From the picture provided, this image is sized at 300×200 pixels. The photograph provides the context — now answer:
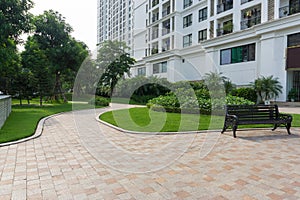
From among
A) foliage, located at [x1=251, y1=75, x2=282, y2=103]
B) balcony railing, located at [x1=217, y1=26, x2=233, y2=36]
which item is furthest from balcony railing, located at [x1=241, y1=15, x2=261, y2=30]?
foliage, located at [x1=251, y1=75, x2=282, y2=103]

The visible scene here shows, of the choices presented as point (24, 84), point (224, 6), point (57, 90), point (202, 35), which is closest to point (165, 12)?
point (202, 35)

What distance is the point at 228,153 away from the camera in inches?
187

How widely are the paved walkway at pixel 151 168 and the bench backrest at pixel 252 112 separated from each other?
3.26 ft

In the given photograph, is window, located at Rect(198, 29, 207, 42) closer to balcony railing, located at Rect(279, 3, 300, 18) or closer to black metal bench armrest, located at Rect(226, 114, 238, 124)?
balcony railing, located at Rect(279, 3, 300, 18)

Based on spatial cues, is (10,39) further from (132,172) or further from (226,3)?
(226,3)

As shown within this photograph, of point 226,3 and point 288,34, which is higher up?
point 226,3

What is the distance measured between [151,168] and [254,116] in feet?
15.3

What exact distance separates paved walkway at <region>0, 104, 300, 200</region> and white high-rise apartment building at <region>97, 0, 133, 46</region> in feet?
170

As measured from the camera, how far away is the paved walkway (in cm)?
291

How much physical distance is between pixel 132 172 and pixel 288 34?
19.4 meters

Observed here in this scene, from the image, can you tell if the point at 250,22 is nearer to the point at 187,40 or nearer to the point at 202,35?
the point at 202,35

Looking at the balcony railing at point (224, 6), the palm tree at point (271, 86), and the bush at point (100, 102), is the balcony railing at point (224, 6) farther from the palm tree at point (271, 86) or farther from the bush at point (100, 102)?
the bush at point (100, 102)

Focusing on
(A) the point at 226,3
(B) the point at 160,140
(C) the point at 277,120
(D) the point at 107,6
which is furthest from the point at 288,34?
(D) the point at 107,6

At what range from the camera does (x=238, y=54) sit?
21.8m
